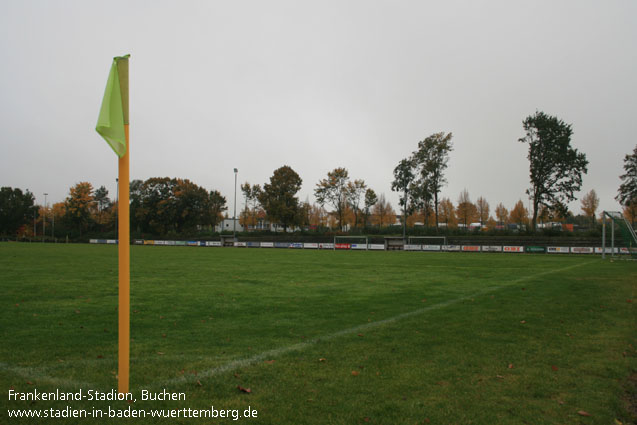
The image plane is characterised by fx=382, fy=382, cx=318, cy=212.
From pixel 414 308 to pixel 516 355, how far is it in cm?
362

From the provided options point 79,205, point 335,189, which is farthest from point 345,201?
point 79,205

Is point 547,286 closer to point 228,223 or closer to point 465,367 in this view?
point 465,367

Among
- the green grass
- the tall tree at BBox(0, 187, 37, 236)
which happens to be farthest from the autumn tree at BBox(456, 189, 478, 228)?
the tall tree at BBox(0, 187, 37, 236)

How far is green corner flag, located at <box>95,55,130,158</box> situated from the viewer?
3.36 m

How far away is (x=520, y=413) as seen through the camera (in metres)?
3.58

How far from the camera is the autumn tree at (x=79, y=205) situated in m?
83.9

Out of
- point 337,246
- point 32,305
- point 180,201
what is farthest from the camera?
point 180,201

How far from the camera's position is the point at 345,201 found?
76.2 metres

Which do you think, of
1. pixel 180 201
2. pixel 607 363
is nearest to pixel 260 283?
pixel 607 363

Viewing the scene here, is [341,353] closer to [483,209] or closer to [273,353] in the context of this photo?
[273,353]

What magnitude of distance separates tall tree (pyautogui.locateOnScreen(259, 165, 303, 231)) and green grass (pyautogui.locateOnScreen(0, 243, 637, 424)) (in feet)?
194

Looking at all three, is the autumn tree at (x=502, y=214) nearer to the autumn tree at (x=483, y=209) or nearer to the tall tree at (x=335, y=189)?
the autumn tree at (x=483, y=209)

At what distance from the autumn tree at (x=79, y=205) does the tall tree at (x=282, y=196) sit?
43.0 meters

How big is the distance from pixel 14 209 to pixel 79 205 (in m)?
17.8
